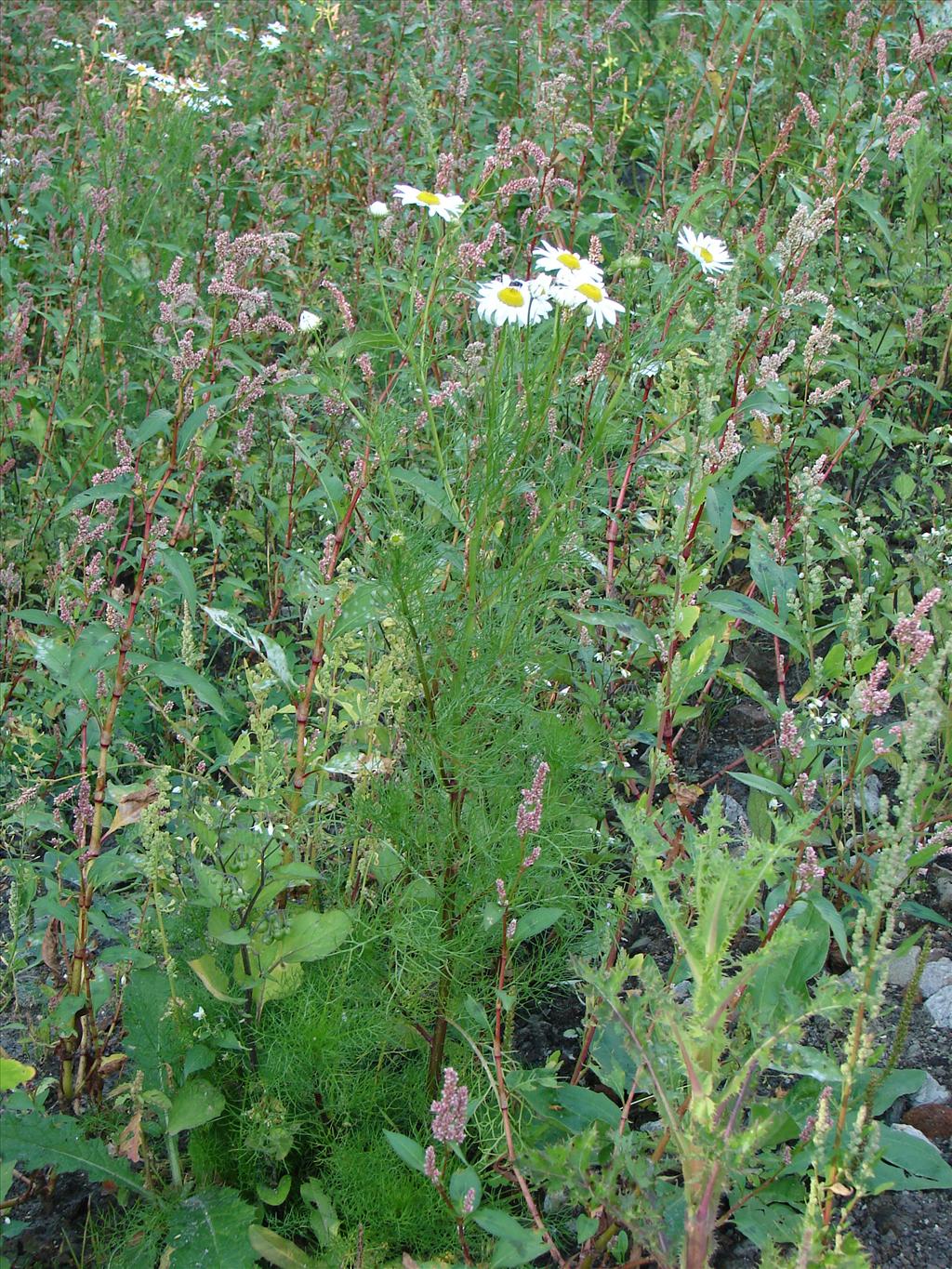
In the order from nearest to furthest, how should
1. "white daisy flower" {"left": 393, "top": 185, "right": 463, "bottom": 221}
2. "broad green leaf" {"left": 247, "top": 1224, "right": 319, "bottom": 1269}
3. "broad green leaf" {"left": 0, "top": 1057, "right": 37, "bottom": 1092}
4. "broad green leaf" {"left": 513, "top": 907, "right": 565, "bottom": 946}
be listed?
"broad green leaf" {"left": 0, "top": 1057, "right": 37, "bottom": 1092}
"broad green leaf" {"left": 247, "top": 1224, "right": 319, "bottom": 1269}
"broad green leaf" {"left": 513, "top": 907, "right": 565, "bottom": 946}
"white daisy flower" {"left": 393, "top": 185, "right": 463, "bottom": 221}

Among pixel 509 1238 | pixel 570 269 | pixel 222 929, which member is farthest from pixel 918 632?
pixel 222 929

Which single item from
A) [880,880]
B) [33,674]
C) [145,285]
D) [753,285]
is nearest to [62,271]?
[145,285]

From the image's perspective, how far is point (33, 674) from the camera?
2662 millimetres

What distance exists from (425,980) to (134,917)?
0.68 meters

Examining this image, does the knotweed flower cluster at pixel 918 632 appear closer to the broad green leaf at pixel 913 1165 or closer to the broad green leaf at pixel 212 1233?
the broad green leaf at pixel 913 1165

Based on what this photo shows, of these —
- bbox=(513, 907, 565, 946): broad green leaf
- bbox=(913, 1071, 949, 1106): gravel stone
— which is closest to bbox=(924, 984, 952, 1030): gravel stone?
bbox=(913, 1071, 949, 1106): gravel stone

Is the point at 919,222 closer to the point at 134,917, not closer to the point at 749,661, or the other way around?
the point at 749,661

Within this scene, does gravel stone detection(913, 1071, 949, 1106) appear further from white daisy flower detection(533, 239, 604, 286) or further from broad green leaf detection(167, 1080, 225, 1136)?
white daisy flower detection(533, 239, 604, 286)

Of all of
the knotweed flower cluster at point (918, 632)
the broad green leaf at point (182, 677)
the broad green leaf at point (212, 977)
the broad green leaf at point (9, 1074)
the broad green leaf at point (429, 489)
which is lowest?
the broad green leaf at point (212, 977)

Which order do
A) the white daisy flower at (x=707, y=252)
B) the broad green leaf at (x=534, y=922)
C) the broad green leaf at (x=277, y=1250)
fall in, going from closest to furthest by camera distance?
1. the broad green leaf at (x=277, y=1250)
2. the broad green leaf at (x=534, y=922)
3. the white daisy flower at (x=707, y=252)

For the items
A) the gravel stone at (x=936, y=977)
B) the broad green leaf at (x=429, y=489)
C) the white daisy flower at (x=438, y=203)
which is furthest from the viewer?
the gravel stone at (x=936, y=977)

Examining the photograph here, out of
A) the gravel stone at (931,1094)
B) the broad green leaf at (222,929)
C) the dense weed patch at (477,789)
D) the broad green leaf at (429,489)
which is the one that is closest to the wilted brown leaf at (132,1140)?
the dense weed patch at (477,789)

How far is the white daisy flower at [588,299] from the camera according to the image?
195 centimetres

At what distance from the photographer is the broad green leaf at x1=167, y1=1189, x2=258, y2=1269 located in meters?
1.72
